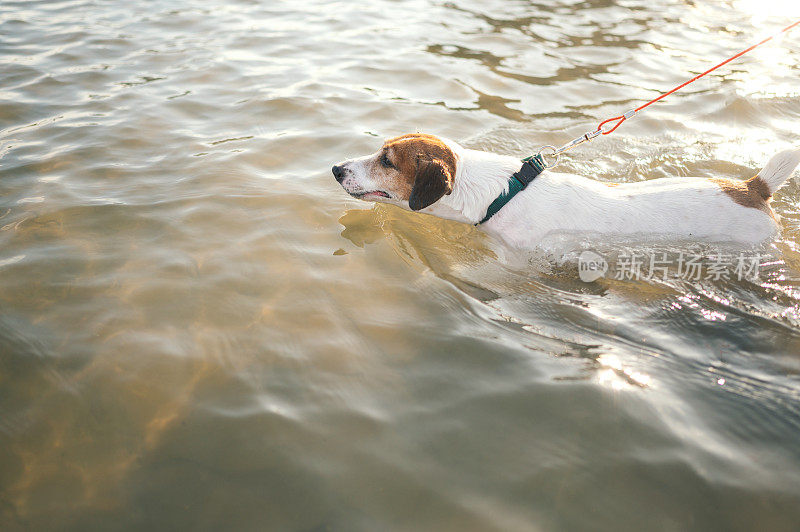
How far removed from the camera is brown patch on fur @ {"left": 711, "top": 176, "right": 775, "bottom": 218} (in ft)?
14.5

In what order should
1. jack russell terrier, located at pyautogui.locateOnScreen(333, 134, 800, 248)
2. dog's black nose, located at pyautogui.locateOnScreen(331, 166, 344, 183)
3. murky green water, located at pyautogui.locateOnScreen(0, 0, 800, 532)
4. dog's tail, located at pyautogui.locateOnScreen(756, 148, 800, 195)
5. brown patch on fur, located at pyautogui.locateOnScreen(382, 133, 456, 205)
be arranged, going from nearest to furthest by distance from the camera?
murky green water, located at pyautogui.locateOnScreen(0, 0, 800, 532) → dog's tail, located at pyautogui.locateOnScreen(756, 148, 800, 195) → jack russell terrier, located at pyautogui.locateOnScreen(333, 134, 800, 248) → brown patch on fur, located at pyautogui.locateOnScreen(382, 133, 456, 205) → dog's black nose, located at pyautogui.locateOnScreen(331, 166, 344, 183)

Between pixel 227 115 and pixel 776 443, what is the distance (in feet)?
21.4

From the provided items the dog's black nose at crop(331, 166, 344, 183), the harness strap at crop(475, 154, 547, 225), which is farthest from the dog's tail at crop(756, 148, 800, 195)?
the dog's black nose at crop(331, 166, 344, 183)

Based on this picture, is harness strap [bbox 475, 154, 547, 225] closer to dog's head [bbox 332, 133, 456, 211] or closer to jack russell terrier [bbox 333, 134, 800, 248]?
jack russell terrier [bbox 333, 134, 800, 248]

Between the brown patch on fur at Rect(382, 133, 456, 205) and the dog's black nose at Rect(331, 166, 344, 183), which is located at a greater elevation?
the brown patch on fur at Rect(382, 133, 456, 205)

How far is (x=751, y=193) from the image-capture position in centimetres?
446

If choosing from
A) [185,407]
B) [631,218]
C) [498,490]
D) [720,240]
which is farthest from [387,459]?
[720,240]

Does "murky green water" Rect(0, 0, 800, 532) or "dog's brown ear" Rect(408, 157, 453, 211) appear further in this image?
"dog's brown ear" Rect(408, 157, 453, 211)

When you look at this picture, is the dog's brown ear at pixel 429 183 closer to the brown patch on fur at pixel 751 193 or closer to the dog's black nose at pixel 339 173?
the dog's black nose at pixel 339 173

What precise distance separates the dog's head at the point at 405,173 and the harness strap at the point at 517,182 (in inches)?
17.5

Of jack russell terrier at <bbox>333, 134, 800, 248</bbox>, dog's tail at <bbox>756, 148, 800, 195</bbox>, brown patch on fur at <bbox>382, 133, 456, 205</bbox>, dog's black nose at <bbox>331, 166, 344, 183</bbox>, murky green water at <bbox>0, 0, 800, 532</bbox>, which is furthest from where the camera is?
dog's black nose at <bbox>331, 166, 344, 183</bbox>

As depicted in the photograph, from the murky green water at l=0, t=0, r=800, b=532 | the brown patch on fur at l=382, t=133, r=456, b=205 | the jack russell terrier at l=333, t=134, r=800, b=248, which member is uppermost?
the brown patch on fur at l=382, t=133, r=456, b=205

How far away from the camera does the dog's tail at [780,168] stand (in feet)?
13.9

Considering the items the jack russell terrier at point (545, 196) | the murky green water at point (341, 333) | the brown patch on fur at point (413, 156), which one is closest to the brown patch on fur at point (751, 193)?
the jack russell terrier at point (545, 196)
